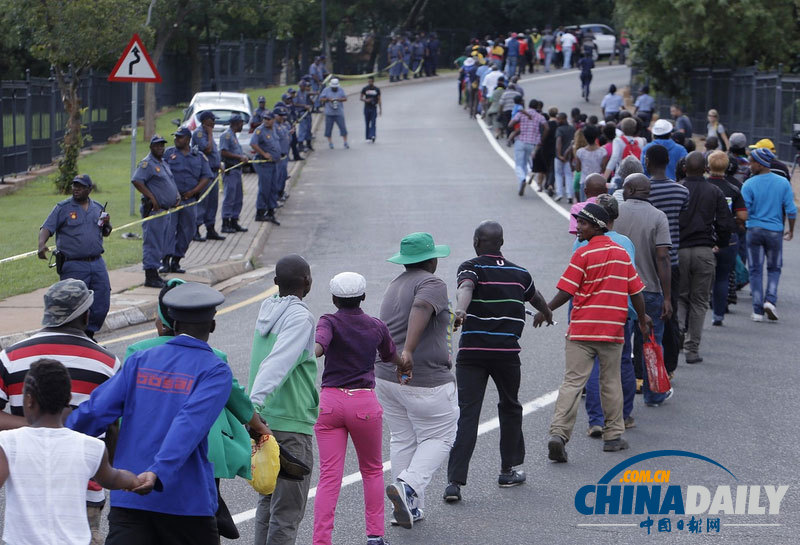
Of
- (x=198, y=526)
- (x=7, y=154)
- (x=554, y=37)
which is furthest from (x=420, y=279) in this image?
(x=554, y=37)

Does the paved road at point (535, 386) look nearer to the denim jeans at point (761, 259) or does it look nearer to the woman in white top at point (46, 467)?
the denim jeans at point (761, 259)

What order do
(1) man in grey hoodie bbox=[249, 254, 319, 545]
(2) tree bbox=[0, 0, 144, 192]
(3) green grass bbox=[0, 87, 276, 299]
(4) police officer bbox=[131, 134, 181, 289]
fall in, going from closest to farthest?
1. (1) man in grey hoodie bbox=[249, 254, 319, 545]
2. (4) police officer bbox=[131, 134, 181, 289]
3. (3) green grass bbox=[0, 87, 276, 299]
4. (2) tree bbox=[0, 0, 144, 192]

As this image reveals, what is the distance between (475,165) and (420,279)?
70.2ft

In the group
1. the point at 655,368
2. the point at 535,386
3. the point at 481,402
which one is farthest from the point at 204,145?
the point at 481,402

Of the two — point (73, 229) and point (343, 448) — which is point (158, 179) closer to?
point (73, 229)

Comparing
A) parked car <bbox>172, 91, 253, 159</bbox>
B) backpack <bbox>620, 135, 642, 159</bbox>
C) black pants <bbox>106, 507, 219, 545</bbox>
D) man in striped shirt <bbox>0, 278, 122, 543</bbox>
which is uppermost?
parked car <bbox>172, 91, 253, 159</bbox>

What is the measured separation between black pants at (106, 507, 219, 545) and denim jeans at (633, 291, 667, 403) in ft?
17.6

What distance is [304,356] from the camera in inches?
236

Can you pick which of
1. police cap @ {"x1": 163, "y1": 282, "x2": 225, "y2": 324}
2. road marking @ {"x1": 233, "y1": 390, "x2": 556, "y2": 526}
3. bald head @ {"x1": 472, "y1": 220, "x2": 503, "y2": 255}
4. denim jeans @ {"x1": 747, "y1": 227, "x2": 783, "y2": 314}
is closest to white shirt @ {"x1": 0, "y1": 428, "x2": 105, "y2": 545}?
police cap @ {"x1": 163, "y1": 282, "x2": 225, "y2": 324}

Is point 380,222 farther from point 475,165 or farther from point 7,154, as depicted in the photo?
point 7,154

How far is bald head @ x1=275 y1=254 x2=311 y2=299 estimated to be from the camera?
19.8 feet

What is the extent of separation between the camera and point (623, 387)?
8.98 metres

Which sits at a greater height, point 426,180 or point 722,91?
point 722,91

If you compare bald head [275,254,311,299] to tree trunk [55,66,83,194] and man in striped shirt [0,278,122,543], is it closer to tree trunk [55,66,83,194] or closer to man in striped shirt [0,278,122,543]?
man in striped shirt [0,278,122,543]
